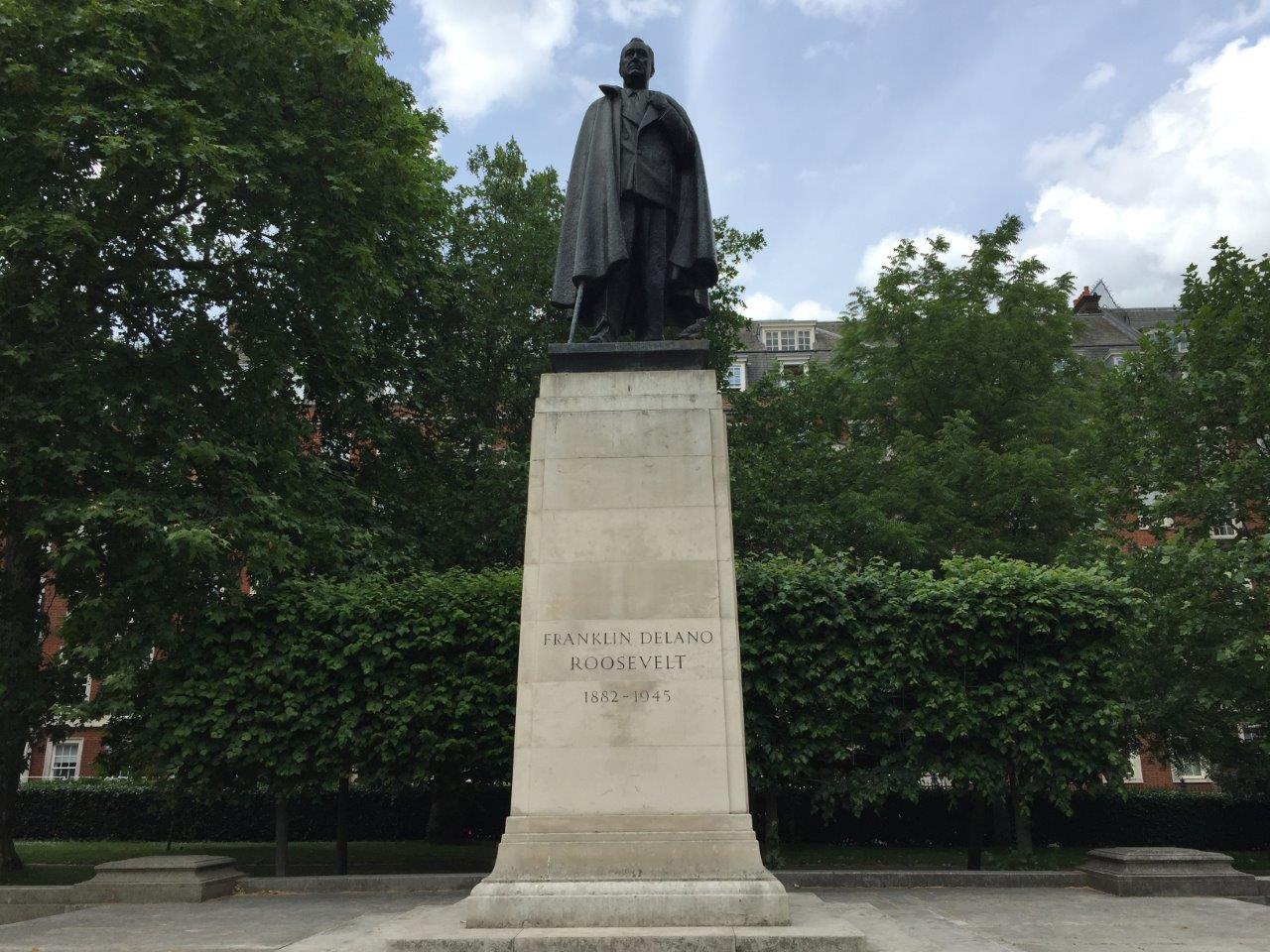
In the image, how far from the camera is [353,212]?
18.2 meters

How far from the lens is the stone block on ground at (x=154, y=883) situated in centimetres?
1153

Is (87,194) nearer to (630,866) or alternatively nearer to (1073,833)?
(630,866)

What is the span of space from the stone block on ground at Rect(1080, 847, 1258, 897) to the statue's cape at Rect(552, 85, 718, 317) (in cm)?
831

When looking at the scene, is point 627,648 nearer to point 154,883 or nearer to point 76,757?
point 154,883

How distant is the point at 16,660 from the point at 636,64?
13068 millimetres

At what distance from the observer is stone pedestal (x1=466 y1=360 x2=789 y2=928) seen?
7449mm

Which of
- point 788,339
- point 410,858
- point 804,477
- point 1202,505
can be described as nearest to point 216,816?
point 410,858

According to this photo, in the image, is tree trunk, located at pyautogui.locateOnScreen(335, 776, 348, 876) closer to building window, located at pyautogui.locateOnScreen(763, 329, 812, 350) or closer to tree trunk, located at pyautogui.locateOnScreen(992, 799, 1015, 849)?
tree trunk, located at pyautogui.locateOnScreen(992, 799, 1015, 849)

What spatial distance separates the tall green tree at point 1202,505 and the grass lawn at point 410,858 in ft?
11.5

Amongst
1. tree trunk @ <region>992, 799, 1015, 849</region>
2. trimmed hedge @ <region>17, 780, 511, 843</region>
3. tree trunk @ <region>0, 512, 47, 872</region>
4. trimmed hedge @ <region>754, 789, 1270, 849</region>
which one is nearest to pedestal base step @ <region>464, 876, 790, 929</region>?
tree trunk @ <region>0, 512, 47, 872</region>

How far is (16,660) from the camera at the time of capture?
15461mm

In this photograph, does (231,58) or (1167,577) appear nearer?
(231,58)

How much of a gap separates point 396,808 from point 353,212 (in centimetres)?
1617

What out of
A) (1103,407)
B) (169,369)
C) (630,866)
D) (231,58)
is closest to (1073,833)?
(1103,407)
